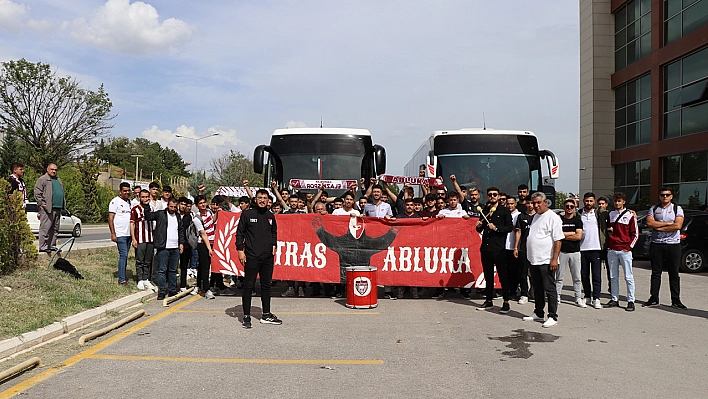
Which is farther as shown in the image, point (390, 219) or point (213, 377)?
point (390, 219)

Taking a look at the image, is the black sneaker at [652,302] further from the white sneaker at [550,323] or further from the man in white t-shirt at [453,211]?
the man in white t-shirt at [453,211]

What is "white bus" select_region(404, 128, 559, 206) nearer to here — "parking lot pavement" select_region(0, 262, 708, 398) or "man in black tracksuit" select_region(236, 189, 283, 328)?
"parking lot pavement" select_region(0, 262, 708, 398)

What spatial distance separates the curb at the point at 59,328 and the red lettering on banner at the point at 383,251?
221cm

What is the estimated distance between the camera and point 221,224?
12133 millimetres

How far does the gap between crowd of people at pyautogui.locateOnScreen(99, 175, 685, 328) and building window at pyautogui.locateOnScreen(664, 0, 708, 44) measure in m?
21.4

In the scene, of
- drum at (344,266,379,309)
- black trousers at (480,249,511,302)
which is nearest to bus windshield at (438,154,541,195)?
black trousers at (480,249,511,302)

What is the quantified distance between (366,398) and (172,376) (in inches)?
76.8

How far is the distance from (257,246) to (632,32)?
110ft

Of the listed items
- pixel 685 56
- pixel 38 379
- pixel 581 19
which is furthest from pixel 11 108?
pixel 38 379

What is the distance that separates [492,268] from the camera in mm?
10477

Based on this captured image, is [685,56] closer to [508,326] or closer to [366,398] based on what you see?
[508,326]

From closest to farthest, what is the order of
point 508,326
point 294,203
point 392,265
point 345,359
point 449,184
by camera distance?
point 345,359 < point 508,326 < point 392,265 < point 294,203 < point 449,184

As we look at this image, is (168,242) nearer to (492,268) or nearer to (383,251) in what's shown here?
(383,251)

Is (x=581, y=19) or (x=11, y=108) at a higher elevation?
(x=581, y=19)
